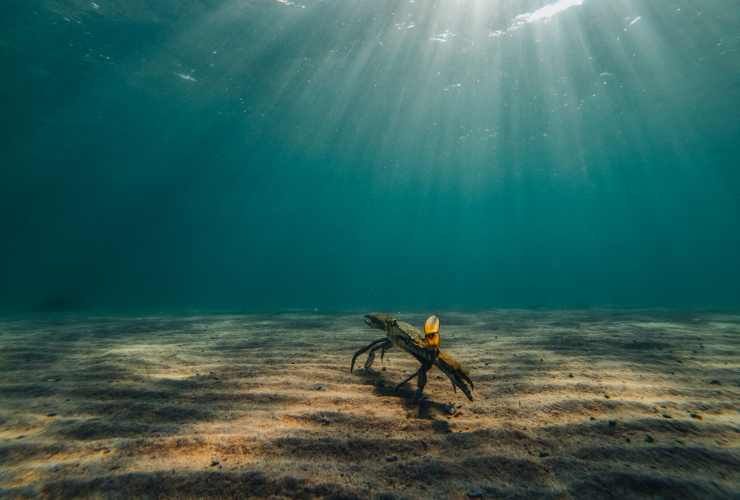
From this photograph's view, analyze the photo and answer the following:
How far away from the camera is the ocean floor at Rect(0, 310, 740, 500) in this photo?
6.56 ft

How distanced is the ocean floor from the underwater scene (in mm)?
25

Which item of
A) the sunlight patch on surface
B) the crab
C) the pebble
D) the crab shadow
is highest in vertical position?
the sunlight patch on surface

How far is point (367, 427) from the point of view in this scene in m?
2.70

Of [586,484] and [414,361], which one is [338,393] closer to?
[414,361]

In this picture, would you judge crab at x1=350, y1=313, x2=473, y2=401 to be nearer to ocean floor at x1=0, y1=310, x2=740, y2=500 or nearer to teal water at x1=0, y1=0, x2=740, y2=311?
ocean floor at x1=0, y1=310, x2=740, y2=500

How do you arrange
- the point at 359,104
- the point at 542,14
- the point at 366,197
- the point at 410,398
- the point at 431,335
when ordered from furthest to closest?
the point at 366,197 → the point at 359,104 → the point at 542,14 → the point at 410,398 → the point at 431,335

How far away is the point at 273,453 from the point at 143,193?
73264mm

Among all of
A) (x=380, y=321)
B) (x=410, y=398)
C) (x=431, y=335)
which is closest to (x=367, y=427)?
(x=410, y=398)

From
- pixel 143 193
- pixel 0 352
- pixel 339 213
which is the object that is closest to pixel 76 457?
pixel 0 352

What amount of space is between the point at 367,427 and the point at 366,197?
223 ft

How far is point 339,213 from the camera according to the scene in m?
89.2

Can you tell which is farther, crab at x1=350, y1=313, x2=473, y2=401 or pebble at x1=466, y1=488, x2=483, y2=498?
crab at x1=350, y1=313, x2=473, y2=401

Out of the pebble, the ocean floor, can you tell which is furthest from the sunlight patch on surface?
the pebble

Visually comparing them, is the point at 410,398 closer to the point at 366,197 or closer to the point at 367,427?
the point at 367,427
